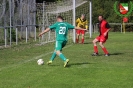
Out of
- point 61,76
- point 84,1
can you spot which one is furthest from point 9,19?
point 61,76

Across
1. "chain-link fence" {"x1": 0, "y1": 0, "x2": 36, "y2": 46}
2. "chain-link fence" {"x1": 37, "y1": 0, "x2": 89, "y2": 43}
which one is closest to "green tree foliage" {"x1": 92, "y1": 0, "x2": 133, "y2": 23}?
"chain-link fence" {"x1": 0, "y1": 0, "x2": 36, "y2": 46}

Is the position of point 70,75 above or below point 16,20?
below

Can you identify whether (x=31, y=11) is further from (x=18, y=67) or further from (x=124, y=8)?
(x=124, y=8)

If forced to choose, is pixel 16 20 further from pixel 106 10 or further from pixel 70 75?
pixel 106 10

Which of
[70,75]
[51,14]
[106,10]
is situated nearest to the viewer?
[70,75]

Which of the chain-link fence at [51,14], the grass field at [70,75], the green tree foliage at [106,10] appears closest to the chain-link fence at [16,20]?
the chain-link fence at [51,14]

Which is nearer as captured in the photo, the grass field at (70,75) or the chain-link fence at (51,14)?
the grass field at (70,75)

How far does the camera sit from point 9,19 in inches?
1051

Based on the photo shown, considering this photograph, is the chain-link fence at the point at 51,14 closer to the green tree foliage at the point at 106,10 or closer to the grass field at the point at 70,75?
the grass field at the point at 70,75

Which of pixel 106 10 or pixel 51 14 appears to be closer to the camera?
pixel 51 14

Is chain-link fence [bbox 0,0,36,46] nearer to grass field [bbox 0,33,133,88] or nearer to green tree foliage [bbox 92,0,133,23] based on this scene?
grass field [bbox 0,33,133,88]

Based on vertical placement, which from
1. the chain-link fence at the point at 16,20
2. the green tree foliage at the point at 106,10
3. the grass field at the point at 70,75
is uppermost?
the green tree foliage at the point at 106,10

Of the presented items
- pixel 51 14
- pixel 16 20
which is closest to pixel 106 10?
pixel 51 14

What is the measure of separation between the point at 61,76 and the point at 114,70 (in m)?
2.08
